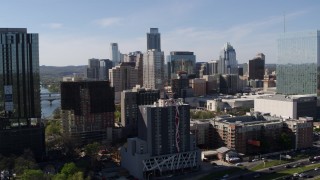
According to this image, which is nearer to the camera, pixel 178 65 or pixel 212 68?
pixel 178 65

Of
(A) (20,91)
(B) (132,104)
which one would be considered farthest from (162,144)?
Answer: (B) (132,104)

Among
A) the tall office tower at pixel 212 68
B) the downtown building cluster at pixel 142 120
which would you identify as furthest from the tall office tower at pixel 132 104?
the tall office tower at pixel 212 68

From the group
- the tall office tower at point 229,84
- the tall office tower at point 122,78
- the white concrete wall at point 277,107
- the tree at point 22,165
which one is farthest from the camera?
the tall office tower at point 229,84

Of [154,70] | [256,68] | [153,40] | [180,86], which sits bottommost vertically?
[180,86]

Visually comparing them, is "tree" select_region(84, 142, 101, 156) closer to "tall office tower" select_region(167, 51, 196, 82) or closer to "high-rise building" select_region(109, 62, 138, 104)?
"high-rise building" select_region(109, 62, 138, 104)

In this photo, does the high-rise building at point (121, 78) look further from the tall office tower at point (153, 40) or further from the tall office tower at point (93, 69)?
the tall office tower at point (153, 40)

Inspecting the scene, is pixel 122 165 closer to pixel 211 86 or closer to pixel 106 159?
pixel 106 159

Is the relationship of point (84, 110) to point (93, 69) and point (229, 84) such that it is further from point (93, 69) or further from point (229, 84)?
point (93, 69)
